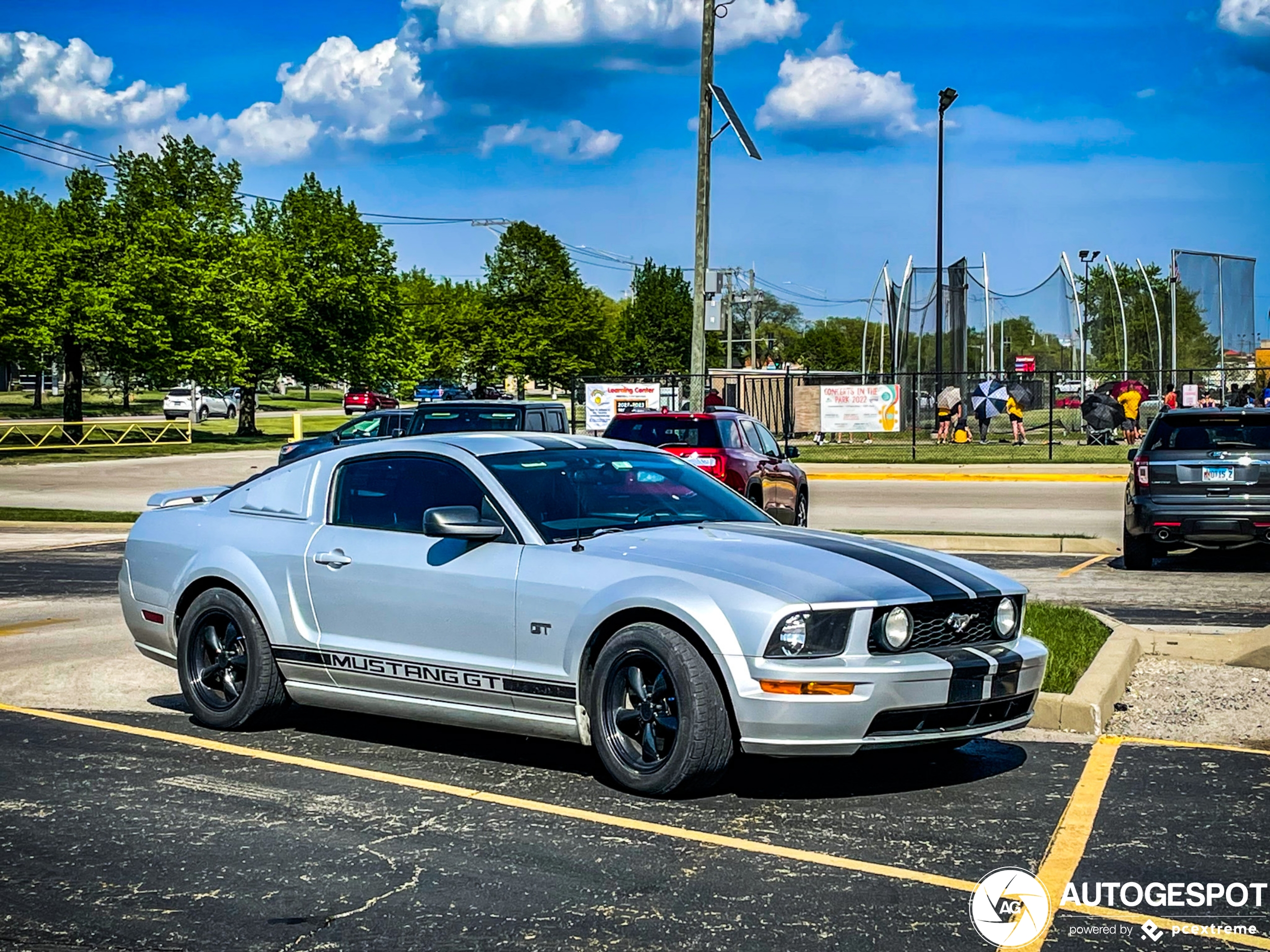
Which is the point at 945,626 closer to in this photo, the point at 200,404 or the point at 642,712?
the point at 642,712

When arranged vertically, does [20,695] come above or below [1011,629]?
below

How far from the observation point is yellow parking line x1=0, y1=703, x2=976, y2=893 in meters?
4.96

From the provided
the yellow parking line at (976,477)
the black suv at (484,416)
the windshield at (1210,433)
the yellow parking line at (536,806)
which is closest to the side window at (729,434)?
the black suv at (484,416)

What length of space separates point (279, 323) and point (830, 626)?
5353cm

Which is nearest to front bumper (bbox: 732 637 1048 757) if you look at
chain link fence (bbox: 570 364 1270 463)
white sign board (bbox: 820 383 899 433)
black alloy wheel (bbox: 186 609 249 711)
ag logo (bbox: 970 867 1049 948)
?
ag logo (bbox: 970 867 1049 948)

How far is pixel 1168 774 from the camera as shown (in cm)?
641

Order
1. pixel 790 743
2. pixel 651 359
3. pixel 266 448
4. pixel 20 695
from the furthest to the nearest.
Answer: pixel 651 359, pixel 266 448, pixel 20 695, pixel 790 743

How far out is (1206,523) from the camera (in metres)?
14.1

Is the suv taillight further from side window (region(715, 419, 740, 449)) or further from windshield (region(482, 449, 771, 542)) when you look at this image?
windshield (region(482, 449, 771, 542))

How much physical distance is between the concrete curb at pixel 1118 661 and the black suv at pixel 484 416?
36.3 ft

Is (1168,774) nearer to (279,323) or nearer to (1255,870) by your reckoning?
(1255,870)

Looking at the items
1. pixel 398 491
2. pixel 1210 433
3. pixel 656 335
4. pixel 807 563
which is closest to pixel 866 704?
pixel 807 563

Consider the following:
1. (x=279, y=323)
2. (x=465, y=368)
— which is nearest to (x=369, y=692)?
(x=279, y=323)

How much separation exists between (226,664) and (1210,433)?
10530 millimetres
